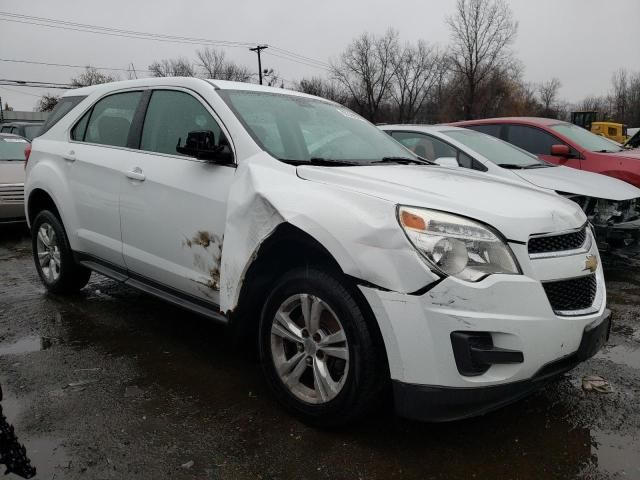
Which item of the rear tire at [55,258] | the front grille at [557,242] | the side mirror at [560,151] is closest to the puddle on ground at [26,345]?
the rear tire at [55,258]

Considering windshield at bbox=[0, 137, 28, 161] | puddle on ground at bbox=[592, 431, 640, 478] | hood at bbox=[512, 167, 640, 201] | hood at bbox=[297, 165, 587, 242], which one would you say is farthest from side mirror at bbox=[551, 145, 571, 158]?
windshield at bbox=[0, 137, 28, 161]

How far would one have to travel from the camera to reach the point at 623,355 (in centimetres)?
375

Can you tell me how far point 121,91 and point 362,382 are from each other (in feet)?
9.91

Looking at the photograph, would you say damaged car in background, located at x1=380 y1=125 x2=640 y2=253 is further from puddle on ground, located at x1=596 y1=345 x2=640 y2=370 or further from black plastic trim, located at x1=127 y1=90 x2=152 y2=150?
black plastic trim, located at x1=127 y1=90 x2=152 y2=150

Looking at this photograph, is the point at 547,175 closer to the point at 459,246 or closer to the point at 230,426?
the point at 459,246

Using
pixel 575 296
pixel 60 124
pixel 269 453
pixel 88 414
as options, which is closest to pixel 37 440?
pixel 88 414

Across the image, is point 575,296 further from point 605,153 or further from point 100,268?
point 605,153

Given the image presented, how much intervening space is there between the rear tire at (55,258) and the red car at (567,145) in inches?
224

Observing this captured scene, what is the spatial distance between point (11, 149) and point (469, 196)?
9107 millimetres

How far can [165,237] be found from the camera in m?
3.40

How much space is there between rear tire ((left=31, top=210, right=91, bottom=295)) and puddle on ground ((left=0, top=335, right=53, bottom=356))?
773 millimetres

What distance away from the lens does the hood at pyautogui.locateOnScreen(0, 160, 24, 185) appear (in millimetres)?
8016

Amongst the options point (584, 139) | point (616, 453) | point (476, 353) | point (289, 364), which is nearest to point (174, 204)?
point (289, 364)

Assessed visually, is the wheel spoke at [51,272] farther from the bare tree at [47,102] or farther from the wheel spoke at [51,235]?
the bare tree at [47,102]
